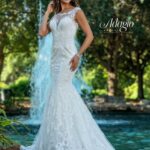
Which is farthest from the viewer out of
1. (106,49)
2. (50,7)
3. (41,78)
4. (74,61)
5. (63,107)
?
(106,49)

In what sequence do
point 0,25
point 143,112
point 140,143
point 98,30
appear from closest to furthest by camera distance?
point 140,143 < point 143,112 < point 98,30 < point 0,25

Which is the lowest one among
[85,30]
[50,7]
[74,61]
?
[74,61]

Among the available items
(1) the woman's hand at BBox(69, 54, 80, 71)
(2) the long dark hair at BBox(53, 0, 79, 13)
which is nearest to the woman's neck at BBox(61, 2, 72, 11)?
(2) the long dark hair at BBox(53, 0, 79, 13)

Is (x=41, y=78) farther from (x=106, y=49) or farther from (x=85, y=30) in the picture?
(x=106, y=49)

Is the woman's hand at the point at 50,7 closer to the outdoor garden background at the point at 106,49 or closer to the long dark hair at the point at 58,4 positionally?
the long dark hair at the point at 58,4

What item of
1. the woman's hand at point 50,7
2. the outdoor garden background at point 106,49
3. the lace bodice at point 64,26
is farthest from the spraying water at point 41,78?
the lace bodice at point 64,26

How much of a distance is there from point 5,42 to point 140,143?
19.1m

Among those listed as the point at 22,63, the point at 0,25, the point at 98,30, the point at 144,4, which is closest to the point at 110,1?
the point at 98,30

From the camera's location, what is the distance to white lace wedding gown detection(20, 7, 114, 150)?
601 centimetres

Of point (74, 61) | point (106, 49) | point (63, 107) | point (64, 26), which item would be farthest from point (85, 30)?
point (106, 49)

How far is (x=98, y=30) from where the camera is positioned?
2353 centimetres

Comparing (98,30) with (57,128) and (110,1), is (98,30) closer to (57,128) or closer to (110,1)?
(110,1)

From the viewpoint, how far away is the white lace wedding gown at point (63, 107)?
6.01 metres

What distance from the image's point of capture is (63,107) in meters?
6.07
